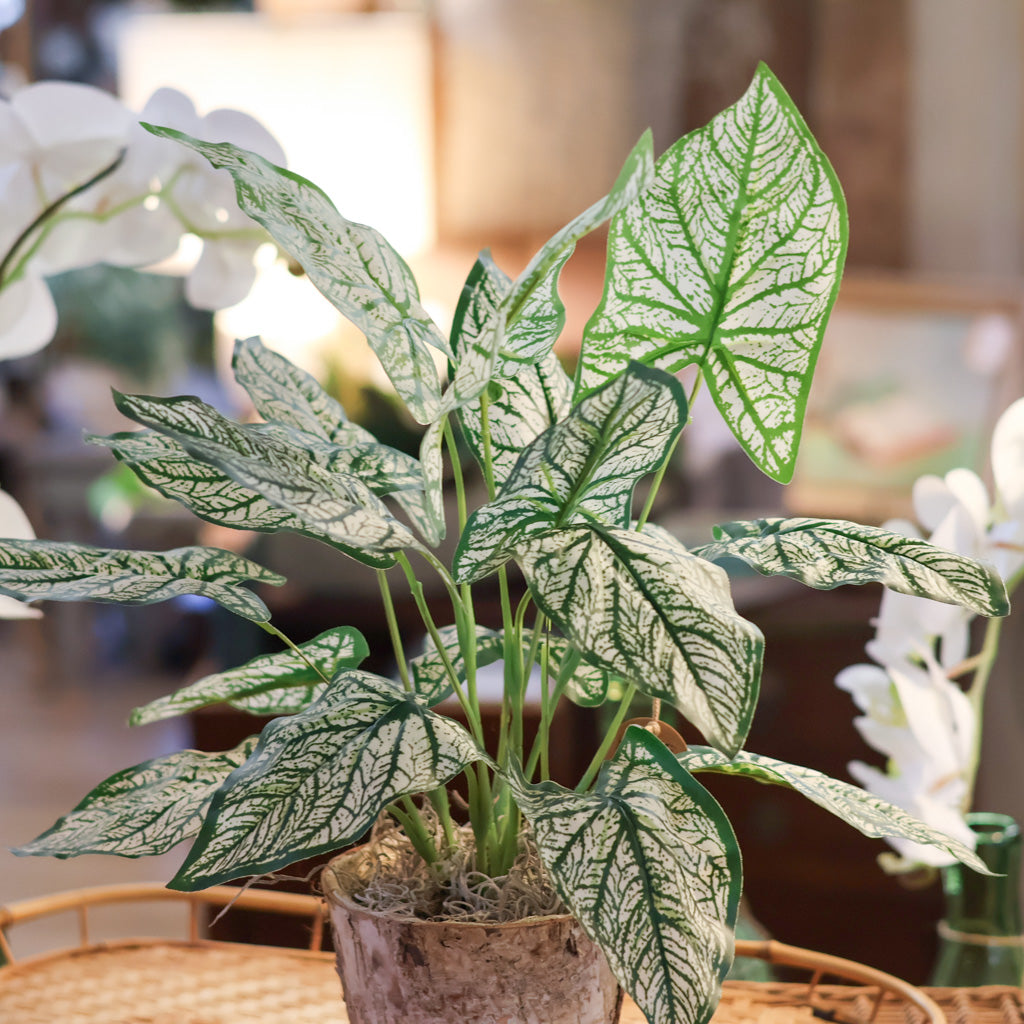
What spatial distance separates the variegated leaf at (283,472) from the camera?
35 centimetres

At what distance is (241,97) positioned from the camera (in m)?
1.94

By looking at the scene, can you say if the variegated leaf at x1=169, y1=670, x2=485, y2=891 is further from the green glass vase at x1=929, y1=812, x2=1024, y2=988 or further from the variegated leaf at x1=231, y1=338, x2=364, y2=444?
the green glass vase at x1=929, y1=812, x2=1024, y2=988

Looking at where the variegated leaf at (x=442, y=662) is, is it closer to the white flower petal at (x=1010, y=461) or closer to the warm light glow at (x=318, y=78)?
the white flower petal at (x=1010, y=461)

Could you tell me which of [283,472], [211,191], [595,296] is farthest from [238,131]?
[595,296]

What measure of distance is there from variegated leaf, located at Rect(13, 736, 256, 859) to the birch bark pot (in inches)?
3.1

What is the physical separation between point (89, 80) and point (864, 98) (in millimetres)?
3872

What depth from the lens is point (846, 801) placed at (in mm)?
453

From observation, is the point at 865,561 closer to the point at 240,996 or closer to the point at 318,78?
the point at 240,996

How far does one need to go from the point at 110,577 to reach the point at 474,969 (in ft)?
0.70

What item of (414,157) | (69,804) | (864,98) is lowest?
(69,804)

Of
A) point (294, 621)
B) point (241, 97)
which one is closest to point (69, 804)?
point (294, 621)

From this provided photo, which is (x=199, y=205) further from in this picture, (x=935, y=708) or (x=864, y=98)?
(x=864, y=98)

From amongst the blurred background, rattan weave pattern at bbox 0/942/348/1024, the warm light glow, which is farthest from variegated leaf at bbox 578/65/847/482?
the warm light glow

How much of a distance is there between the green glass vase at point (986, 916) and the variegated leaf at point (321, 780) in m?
0.37
